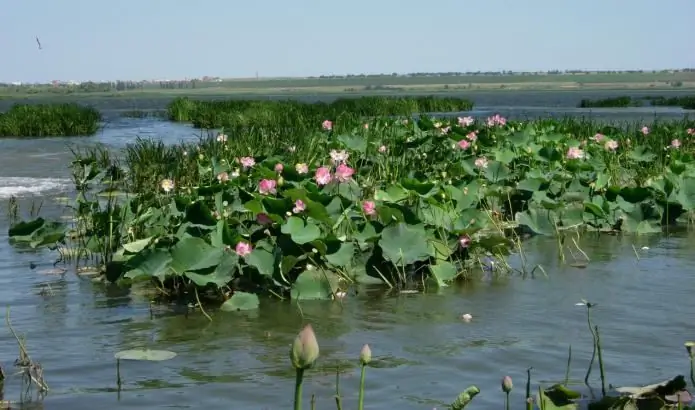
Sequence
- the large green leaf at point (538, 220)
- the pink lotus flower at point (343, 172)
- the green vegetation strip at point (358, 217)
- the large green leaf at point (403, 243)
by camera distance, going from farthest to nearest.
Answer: the large green leaf at point (538, 220) < the pink lotus flower at point (343, 172) < the large green leaf at point (403, 243) < the green vegetation strip at point (358, 217)

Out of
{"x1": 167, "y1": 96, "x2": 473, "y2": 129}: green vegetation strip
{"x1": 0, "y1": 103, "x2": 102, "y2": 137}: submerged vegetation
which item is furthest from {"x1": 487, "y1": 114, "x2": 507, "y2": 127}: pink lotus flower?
{"x1": 0, "y1": 103, "x2": 102, "y2": 137}: submerged vegetation

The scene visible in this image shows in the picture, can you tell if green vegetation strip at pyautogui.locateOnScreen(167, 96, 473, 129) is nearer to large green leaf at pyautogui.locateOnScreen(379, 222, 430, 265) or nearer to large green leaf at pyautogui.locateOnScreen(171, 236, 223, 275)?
large green leaf at pyautogui.locateOnScreen(379, 222, 430, 265)

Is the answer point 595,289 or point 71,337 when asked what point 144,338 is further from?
point 595,289

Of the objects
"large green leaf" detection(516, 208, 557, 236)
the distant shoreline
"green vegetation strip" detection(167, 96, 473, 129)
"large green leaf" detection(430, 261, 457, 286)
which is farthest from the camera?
the distant shoreline

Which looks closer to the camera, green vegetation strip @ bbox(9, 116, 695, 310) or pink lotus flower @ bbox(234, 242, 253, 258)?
pink lotus flower @ bbox(234, 242, 253, 258)

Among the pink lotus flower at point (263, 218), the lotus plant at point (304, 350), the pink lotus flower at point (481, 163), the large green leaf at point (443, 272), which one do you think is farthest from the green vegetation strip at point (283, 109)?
the lotus plant at point (304, 350)

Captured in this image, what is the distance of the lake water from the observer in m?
3.72

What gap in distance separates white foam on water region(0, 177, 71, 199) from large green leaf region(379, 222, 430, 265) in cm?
669

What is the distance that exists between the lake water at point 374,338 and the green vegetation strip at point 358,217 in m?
0.22

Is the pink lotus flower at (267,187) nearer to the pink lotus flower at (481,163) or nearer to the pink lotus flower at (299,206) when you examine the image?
the pink lotus flower at (299,206)

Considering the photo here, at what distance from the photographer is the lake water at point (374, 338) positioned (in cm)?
372

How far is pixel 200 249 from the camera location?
494 centimetres

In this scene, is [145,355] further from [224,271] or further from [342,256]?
[342,256]

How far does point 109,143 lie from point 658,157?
13.6 metres
